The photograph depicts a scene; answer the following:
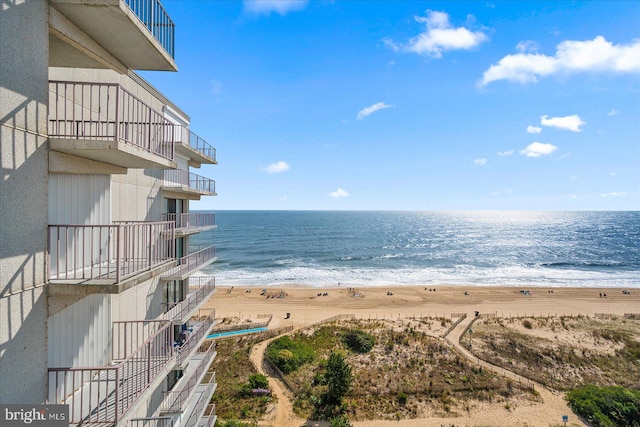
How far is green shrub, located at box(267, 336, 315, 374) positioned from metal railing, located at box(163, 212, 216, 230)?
47.5 ft

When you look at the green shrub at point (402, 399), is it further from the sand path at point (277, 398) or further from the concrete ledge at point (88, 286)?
the concrete ledge at point (88, 286)

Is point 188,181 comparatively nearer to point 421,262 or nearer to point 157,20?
point 157,20

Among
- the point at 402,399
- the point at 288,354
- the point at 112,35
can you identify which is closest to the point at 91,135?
the point at 112,35

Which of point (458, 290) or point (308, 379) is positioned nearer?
point (308, 379)

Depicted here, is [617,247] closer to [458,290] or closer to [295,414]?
[458,290]

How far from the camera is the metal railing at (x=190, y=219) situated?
48.3ft

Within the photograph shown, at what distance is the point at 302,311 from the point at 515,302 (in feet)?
103

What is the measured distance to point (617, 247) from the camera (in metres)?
110

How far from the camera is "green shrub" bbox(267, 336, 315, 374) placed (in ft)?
85.6

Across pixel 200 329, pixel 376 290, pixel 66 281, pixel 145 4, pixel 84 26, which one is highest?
pixel 145 4

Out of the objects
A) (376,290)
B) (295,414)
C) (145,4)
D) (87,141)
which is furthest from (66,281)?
(376,290)

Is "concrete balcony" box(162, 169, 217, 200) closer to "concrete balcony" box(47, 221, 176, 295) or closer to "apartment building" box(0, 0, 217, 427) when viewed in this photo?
"apartment building" box(0, 0, 217, 427)

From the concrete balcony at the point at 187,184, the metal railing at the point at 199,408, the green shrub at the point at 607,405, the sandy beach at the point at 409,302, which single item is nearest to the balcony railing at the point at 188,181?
the concrete balcony at the point at 187,184

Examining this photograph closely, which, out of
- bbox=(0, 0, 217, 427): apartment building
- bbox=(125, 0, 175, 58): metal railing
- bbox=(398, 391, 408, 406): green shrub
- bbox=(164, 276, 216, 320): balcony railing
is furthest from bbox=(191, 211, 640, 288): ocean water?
bbox=(125, 0, 175, 58): metal railing
